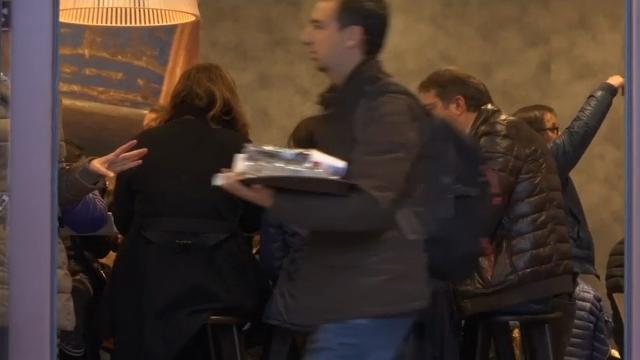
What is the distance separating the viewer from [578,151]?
4.62m

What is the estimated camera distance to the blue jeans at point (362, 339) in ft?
8.00

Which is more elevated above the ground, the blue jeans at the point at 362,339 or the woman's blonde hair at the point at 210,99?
the woman's blonde hair at the point at 210,99

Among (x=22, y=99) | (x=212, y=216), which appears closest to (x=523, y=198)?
(x=212, y=216)

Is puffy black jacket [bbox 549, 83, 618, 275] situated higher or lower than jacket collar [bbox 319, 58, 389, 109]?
lower

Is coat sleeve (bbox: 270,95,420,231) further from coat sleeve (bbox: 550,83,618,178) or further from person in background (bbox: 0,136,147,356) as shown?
coat sleeve (bbox: 550,83,618,178)

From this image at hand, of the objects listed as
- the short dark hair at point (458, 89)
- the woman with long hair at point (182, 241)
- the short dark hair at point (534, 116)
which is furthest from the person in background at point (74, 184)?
the short dark hair at point (534, 116)

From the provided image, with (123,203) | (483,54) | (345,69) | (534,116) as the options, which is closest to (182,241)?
(123,203)

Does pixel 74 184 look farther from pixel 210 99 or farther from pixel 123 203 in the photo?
pixel 210 99

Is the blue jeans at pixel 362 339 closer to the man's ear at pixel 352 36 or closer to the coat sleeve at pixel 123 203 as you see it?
the man's ear at pixel 352 36

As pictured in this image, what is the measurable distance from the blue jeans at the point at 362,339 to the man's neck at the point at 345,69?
1.74ft

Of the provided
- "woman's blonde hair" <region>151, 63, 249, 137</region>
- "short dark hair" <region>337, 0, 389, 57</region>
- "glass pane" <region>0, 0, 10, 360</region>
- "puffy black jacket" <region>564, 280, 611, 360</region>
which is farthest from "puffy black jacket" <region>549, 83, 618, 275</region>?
"glass pane" <region>0, 0, 10, 360</region>

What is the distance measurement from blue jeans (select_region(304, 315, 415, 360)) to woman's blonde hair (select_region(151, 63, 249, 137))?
150cm

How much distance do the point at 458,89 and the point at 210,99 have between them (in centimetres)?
89

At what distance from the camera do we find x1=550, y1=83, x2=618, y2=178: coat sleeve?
4.62 metres
